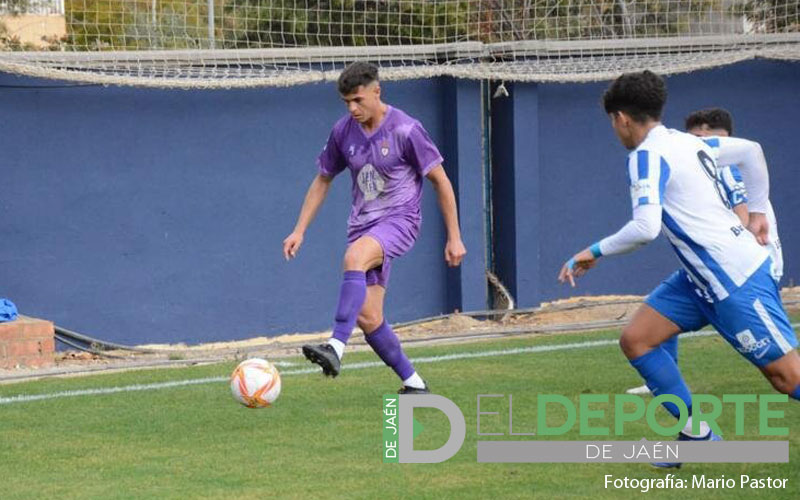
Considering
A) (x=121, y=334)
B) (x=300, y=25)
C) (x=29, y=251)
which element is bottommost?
(x=121, y=334)

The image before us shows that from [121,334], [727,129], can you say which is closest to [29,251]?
[121,334]

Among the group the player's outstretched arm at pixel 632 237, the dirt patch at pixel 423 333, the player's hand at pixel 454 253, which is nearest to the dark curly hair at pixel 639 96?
the player's outstretched arm at pixel 632 237

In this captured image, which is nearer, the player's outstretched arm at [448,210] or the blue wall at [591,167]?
the player's outstretched arm at [448,210]

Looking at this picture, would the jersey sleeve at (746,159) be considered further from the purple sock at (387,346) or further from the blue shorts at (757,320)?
the purple sock at (387,346)

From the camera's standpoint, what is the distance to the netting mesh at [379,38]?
11.5 m

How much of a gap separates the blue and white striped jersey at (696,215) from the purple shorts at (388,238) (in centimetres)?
229

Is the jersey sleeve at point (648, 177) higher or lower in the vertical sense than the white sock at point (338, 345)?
higher

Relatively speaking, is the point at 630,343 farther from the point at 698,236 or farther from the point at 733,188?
the point at 733,188

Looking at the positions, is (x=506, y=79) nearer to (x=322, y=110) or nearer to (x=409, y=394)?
(x=322, y=110)

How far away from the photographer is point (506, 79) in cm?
1258

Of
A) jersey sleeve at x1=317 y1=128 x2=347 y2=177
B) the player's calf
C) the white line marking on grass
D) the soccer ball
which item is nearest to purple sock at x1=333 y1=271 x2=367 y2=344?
the soccer ball

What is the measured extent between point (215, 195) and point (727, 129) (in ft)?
14.5

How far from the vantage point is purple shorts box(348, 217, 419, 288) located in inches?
331

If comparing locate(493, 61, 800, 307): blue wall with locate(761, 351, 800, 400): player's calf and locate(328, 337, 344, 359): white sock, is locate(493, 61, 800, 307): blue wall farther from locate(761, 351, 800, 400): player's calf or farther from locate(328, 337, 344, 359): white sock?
locate(761, 351, 800, 400): player's calf
